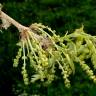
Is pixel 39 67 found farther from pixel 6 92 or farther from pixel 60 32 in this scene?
pixel 60 32

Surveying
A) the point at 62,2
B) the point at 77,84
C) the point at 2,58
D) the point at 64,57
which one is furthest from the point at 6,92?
the point at 64,57

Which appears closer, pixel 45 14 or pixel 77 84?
pixel 77 84

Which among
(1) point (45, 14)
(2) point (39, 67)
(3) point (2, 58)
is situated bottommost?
(2) point (39, 67)

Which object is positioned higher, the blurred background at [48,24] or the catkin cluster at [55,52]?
the blurred background at [48,24]

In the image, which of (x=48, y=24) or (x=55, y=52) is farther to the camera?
(x=48, y=24)

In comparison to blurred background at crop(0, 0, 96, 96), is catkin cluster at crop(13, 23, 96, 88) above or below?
below

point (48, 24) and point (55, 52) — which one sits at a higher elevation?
point (48, 24)

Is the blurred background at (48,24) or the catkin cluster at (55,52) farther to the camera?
the blurred background at (48,24)

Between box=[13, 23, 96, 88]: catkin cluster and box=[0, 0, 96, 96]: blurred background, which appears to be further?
box=[0, 0, 96, 96]: blurred background
